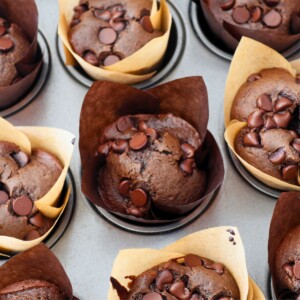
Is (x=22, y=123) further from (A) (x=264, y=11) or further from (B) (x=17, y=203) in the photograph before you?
(A) (x=264, y=11)

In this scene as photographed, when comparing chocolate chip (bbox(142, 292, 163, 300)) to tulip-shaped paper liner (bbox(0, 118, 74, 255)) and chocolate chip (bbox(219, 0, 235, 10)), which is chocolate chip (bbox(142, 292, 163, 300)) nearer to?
tulip-shaped paper liner (bbox(0, 118, 74, 255))

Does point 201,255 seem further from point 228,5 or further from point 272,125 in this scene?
point 228,5

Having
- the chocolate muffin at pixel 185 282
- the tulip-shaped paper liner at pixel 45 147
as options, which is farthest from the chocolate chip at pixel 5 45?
the chocolate muffin at pixel 185 282

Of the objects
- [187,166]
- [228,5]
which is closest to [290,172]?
[187,166]

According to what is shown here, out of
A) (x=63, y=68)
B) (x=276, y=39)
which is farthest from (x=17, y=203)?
(x=276, y=39)

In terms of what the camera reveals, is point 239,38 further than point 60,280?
Yes

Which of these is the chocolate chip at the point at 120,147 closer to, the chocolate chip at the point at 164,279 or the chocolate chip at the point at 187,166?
the chocolate chip at the point at 187,166
